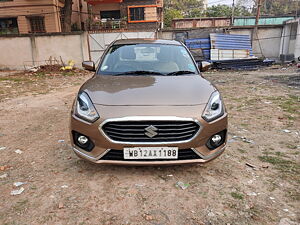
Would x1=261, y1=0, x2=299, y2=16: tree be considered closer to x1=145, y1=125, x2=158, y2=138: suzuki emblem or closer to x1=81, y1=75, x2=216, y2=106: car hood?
x1=81, y1=75, x2=216, y2=106: car hood

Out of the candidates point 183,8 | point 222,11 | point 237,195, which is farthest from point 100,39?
point 183,8

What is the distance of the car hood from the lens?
8.34 ft

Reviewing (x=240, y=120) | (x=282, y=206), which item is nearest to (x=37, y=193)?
(x=282, y=206)

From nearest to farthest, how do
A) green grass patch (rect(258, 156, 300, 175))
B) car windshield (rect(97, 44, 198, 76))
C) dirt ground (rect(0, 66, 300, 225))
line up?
dirt ground (rect(0, 66, 300, 225))
green grass patch (rect(258, 156, 300, 175))
car windshield (rect(97, 44, 198, 76))

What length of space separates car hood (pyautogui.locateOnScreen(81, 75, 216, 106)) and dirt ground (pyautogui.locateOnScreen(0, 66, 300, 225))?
2.73ft

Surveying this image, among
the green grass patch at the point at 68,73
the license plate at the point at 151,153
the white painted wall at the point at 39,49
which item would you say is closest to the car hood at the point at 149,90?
the license plate at the point at 151,153

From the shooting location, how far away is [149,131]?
7.80 ft

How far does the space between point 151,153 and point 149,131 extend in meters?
0.23

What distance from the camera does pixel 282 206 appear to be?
222 cm

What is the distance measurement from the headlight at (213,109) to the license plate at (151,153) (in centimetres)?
49

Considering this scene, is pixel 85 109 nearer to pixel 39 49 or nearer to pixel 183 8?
pixel 39 49

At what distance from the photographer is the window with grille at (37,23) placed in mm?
19188

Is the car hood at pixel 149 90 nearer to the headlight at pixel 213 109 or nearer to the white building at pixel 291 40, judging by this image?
the headlight at pixel 213 109

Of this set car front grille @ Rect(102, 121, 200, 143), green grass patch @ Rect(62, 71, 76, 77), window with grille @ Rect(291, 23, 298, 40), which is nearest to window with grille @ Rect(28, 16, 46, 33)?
green grass patch @ Rect(62, 71, 76, 77)
